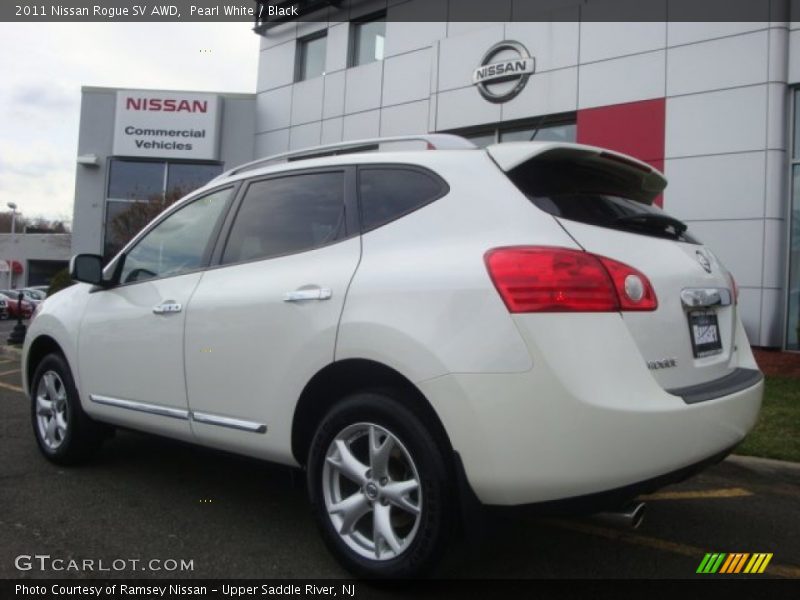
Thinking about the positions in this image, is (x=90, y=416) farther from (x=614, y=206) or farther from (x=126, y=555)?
(x=614, y=206)

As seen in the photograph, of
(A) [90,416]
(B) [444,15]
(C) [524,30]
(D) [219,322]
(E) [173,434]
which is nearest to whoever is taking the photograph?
(D) [219,322]

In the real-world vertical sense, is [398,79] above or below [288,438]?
above

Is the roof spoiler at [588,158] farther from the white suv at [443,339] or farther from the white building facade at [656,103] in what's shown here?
the white building facade at [656,103]

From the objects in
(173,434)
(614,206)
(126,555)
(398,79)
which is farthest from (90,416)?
(398,79)

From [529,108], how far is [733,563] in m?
10.9

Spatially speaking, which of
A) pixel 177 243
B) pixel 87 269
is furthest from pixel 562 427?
pixel 87 269

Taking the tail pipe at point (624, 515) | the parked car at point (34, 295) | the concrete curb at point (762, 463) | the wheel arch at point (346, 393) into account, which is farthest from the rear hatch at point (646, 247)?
the parked car at point (34, 295)

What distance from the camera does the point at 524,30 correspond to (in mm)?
→ 12844

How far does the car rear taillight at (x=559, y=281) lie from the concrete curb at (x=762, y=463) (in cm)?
304

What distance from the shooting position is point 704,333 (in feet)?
9.01

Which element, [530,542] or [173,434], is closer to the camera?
[530,542]

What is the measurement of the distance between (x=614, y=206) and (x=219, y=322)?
1.90 metres

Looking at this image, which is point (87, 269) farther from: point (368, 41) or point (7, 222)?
point (7, 222)

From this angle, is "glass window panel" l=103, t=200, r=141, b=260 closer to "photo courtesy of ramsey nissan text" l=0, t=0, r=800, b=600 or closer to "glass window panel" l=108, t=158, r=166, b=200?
"glass window panel" l=108, t=158, r=166, b=200
